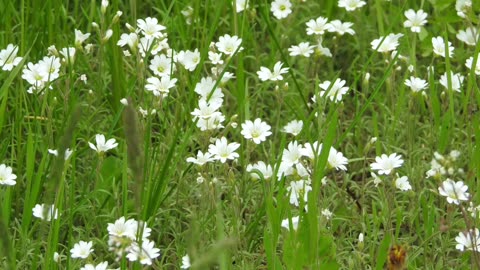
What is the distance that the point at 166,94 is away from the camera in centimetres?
324

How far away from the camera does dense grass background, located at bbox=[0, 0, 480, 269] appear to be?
2.80m

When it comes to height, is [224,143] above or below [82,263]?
above

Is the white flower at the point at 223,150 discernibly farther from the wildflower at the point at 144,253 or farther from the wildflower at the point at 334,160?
the wildflower at the point at 144,253

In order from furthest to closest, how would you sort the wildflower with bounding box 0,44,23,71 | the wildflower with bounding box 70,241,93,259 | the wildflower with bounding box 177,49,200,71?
the wildflower with bounding box 177,49,200,71 < the wildflower with bounding box 0,44,23,71 < the wildflower with bounding box 70,241,93,259

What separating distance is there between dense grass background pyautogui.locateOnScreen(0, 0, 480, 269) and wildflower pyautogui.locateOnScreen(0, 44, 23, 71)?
0.07 meters

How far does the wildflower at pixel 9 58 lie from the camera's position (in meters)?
3.34

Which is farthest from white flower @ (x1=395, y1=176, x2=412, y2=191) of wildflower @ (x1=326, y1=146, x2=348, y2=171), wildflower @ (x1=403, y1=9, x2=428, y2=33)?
wildflower @ (x1=403, y1=9, x2=428, y2=33)

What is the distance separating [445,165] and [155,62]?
1531 millimetres

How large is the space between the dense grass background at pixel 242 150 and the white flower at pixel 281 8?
0.10m

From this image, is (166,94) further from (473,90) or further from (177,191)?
(473,90)

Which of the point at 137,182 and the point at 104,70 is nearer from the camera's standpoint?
the point at 137,182

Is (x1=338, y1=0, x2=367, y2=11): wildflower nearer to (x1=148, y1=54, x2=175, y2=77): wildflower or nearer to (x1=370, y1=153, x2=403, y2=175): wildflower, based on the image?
(x1=148, y1=54, x2=175, y2=77): wildflower

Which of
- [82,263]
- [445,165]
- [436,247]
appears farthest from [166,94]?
[445,165]

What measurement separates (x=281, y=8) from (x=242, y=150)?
863 millimetres
